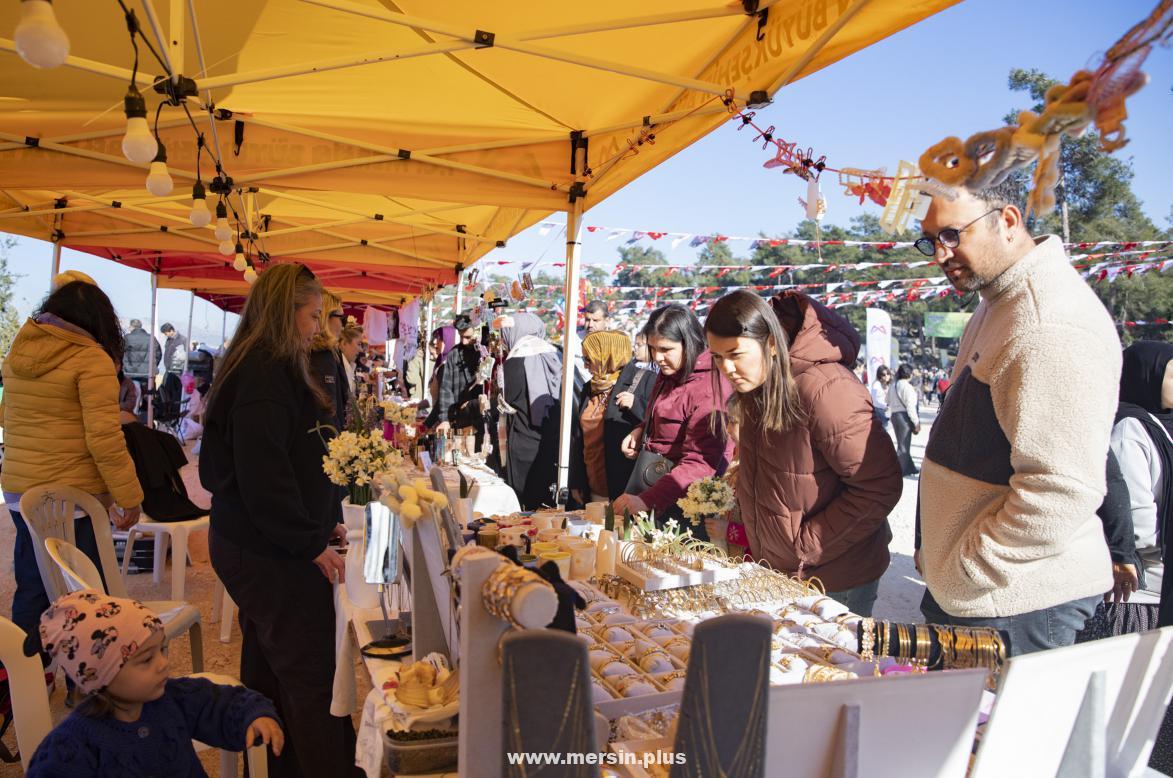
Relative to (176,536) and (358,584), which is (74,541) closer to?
(176,536)

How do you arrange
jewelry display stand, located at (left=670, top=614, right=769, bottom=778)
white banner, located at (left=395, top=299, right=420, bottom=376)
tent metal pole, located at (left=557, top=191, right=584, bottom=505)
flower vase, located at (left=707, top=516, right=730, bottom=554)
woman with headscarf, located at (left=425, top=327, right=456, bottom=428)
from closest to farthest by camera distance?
jewelry display stand, located at (left=670, top=614, right=769, bottom=778)
flower vase, located at (left=707, top=516, right=730, bottom=554)
tent metal pole, located at (left=557, top=191, right=584, bottom=505)
woman with headscarf, located at (left=425, top=327, right=456, bottom=428)
white banner, located at (left=395, top=299, right=420, bottom=376)

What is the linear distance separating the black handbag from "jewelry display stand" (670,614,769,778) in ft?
8.88

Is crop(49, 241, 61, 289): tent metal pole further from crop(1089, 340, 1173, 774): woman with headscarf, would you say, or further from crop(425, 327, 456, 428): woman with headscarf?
crop(1089, 340, 1173, 774): woman with headscarf

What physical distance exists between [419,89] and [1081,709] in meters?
4.15

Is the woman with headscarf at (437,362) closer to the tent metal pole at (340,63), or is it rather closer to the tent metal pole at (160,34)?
the tent metal pole at (340,63)

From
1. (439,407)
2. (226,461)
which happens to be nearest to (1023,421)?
(226,461)

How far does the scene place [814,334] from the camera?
2414 millimetres

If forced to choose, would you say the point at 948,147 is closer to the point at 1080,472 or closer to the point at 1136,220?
the point at 1080,472

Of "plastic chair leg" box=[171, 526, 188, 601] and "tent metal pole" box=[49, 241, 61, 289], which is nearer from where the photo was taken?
"plastic chair leg" box=[171, 526, 188, 601]

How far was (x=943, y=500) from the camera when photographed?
172 cm

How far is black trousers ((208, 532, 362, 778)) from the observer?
2.23m

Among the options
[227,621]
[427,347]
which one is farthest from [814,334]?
[427,347]

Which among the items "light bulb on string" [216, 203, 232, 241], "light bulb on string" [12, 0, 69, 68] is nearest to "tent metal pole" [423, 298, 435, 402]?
A: "light bulb on string" [216, 203, 232, 241]

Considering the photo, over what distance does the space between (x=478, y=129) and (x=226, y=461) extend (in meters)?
2.87
